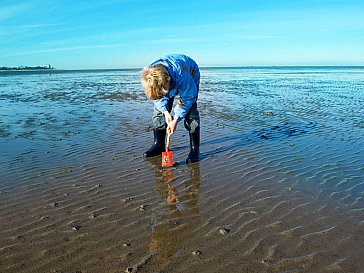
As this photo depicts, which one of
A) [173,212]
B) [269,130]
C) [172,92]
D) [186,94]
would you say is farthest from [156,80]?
[269,130]

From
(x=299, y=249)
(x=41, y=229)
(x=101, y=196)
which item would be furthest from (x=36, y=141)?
(x=299, y=249)

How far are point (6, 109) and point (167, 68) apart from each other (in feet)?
35.0

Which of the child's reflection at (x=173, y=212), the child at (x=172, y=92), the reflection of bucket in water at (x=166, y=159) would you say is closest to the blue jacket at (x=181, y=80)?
the child at (x=172, y=92)

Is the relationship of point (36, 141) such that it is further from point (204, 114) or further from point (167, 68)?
point (204, 114)

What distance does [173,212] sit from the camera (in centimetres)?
405

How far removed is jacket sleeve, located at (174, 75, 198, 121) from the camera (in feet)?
17.2

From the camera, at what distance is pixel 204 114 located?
11781mm

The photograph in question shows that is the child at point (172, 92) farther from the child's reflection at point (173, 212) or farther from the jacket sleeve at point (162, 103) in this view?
the child's reflection at point (173, 212)

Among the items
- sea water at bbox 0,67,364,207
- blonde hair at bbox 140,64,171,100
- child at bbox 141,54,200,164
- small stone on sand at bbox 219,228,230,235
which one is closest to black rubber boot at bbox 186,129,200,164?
child at bbox 141,54,200,164

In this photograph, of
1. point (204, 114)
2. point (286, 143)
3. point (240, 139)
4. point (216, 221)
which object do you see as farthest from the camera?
point (204, 114)

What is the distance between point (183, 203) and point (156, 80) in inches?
64.5

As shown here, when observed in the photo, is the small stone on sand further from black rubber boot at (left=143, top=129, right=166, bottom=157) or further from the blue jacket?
black rubber boot at (left=143, top=129, right=166, bottom=157)

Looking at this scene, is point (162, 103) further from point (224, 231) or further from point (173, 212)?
point (224, 231)

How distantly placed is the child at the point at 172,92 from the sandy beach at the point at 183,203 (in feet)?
1.44
